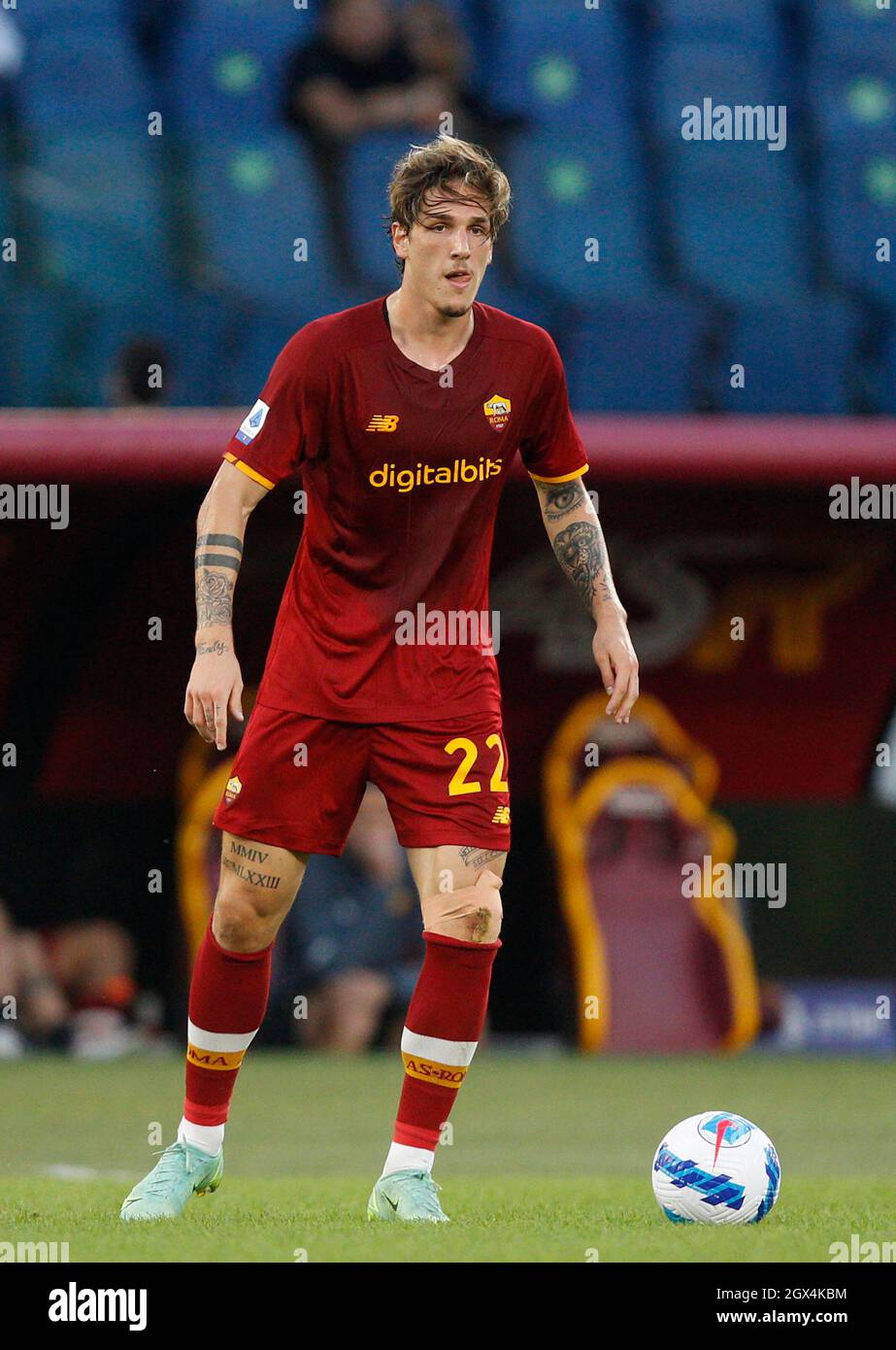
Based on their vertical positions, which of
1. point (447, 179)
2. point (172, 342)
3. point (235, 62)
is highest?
point (235, 62)

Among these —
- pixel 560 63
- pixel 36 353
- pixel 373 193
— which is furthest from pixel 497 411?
pixel 560 63

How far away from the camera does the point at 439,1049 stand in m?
4.30

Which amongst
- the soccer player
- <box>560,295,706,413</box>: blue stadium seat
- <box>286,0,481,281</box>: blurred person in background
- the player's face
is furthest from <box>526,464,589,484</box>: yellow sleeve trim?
<box>286,0,481,281</box>: blurred person in background

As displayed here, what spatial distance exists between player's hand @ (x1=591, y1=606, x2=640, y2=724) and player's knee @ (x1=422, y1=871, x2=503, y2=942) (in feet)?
1.30

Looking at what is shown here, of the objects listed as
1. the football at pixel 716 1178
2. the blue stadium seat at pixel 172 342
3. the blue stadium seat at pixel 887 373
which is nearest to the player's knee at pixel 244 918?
the football at pixel 716 1178

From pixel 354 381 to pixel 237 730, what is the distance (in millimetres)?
5149

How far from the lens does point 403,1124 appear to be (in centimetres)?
430

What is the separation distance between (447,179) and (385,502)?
601 millimetres

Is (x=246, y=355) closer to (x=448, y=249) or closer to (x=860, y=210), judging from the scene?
(x=860, y=210)

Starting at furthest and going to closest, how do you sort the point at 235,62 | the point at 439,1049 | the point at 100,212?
the point at 235,62, the point at 100,212, the point at 439,1049

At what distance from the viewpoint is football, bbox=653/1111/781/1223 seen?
13.8 feet

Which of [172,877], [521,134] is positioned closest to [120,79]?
[521,134]

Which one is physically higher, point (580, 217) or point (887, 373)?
point (580, 217)

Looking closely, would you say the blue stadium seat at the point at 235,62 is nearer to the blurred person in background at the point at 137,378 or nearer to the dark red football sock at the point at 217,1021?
the blurred person in background at the point at 137,378
